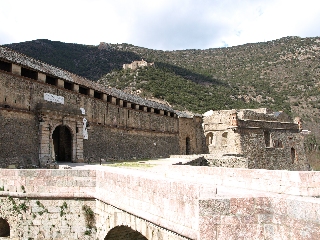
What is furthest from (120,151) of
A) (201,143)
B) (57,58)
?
(57,58)

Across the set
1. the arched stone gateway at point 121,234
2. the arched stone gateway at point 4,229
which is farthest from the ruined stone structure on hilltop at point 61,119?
the arched stone gateway at point 121,234

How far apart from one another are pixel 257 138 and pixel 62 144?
67.9ft

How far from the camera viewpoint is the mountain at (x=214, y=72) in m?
49.1

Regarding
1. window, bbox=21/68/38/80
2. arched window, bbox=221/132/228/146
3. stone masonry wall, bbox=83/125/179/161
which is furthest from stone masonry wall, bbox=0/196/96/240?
arched window, bbox=221/132/228/146

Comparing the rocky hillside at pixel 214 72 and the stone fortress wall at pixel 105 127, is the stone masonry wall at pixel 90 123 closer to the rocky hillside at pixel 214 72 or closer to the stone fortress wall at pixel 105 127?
the stone fortress wall at pixel 105 127

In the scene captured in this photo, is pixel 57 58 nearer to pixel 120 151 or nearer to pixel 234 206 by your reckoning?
pixel 120 151

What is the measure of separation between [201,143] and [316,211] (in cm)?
2914

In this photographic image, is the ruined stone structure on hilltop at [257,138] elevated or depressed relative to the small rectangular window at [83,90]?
depressed

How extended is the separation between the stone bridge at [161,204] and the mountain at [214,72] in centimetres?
3414

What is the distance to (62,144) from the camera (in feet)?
58.0

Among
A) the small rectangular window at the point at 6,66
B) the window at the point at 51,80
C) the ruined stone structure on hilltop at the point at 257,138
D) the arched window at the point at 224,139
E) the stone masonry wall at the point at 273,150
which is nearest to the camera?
the small rectangular window at the point at 6,66

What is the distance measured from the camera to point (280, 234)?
4.07m

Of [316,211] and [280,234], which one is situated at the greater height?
[316,211]

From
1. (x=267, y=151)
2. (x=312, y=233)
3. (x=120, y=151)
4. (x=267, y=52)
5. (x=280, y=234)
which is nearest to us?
(x=312, y=233)
